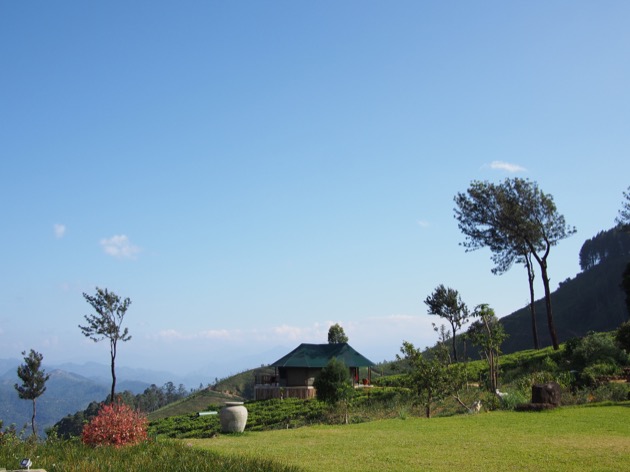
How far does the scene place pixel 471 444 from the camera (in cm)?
1212

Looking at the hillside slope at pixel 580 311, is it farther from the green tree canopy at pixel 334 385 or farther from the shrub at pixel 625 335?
the shrub at pixel 625 335

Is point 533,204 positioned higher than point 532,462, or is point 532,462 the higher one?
point 533,204

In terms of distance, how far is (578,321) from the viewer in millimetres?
75812

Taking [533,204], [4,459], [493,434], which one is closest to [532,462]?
[493,434]

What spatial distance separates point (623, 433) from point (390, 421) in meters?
7.64

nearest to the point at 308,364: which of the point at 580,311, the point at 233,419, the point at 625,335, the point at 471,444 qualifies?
the point at 233,419

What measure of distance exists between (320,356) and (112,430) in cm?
3074

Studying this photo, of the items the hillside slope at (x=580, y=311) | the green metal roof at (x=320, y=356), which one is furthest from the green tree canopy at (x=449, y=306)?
the hillside slope at (x=580, y=311)

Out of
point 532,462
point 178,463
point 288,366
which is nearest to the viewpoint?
point 178,463

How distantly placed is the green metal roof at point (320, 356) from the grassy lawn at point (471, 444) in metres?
23.3

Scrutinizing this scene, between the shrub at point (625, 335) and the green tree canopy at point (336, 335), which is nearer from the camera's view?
the shrub at point (625, 335)

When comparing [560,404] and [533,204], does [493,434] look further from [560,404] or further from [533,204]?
[533,204]

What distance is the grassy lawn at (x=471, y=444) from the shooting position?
998cm

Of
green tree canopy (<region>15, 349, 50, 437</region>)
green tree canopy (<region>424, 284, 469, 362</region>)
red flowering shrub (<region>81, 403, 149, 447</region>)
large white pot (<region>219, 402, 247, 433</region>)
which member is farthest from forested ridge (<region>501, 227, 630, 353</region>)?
red flowering shrub (<region>81, 403, 149, 447</region>)
